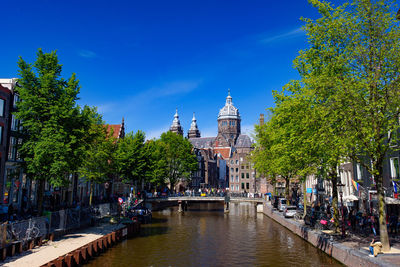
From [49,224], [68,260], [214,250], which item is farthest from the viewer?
[214,250]

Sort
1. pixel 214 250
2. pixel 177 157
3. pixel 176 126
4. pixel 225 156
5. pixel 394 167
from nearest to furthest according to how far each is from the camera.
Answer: pixel 214 250 < pixel 394 167 < pixel 177 157 < pixel 225 156 < pixel 176 126

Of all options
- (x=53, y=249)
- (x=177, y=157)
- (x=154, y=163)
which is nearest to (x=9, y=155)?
(x=53, y=249)

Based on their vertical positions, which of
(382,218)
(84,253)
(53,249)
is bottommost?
(84,253)

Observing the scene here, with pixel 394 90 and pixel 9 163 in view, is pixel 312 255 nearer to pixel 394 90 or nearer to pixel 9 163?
pixel 394 90

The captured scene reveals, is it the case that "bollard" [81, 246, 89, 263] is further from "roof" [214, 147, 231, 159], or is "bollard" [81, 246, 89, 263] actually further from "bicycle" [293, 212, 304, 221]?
"roof" [214, 147, 231, 159]

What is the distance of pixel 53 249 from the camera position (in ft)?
73.8

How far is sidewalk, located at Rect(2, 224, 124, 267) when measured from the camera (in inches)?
742

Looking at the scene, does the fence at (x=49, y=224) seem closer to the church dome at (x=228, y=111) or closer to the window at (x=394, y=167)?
the window at (x=394, y=167)

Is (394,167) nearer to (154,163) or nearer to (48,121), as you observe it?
(48,121)

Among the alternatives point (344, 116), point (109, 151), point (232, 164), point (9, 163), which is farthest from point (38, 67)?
point (232, 164)

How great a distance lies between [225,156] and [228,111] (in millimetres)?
27192

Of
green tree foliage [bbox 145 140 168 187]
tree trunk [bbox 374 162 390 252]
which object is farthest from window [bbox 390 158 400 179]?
green tree foliage [bbox 145 140 168 187]

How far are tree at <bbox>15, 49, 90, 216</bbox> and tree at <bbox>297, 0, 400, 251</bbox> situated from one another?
2034 cm

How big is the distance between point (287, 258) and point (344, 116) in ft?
37.8
